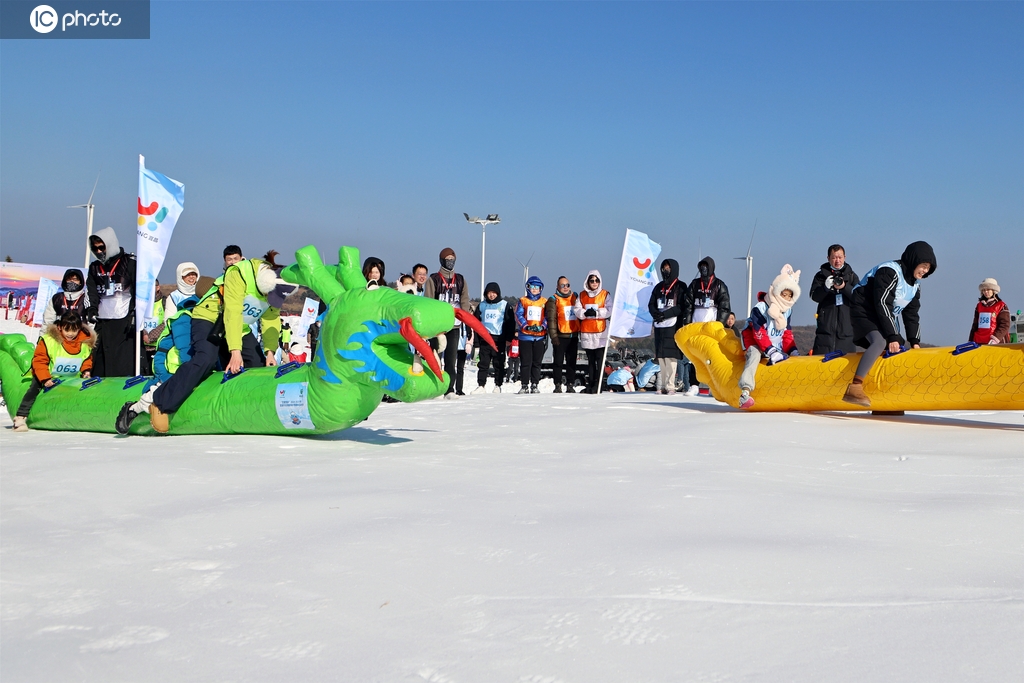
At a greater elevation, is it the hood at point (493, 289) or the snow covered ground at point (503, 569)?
the hood at point (493, 289)

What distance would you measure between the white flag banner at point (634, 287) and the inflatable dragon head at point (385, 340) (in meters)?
7.37

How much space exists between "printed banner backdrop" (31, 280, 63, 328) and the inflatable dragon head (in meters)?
9.89

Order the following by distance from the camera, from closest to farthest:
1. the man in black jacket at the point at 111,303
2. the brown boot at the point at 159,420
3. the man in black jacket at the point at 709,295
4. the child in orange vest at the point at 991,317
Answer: the brown boot at the point at 159,420, the man in black jacket at the point at 111,303, the child in orange vest at the point at 991,317, the man in black jacket at the point at 709,295

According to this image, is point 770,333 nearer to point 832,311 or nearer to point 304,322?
point 832,311

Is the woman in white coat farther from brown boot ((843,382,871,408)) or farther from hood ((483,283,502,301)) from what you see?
brown boot ((843,382,871,408))

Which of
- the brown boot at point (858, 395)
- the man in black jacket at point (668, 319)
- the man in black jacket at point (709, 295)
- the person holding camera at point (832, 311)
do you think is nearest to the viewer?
the brown boot at point (858, 395)

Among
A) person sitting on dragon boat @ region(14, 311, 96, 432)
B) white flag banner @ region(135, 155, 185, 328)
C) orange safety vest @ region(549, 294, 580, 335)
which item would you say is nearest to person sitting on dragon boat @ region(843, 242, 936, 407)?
orange safety vest @ region(549, 294, 580, 335)

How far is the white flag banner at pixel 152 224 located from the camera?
8.86 metres

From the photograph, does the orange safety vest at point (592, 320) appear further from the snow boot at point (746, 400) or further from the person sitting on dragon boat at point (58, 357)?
the person sitting on dragon boat at point (58, 357)

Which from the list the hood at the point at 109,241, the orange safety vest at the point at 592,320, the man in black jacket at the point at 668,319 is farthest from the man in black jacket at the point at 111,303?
the man in black jacket at the point at 668,319

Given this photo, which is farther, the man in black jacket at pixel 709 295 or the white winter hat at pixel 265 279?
the man in black jacket at pixel 709 295

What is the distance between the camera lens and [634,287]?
41.0ft

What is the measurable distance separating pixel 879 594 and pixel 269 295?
428 cm

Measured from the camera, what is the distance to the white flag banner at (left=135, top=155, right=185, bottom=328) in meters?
8.86
